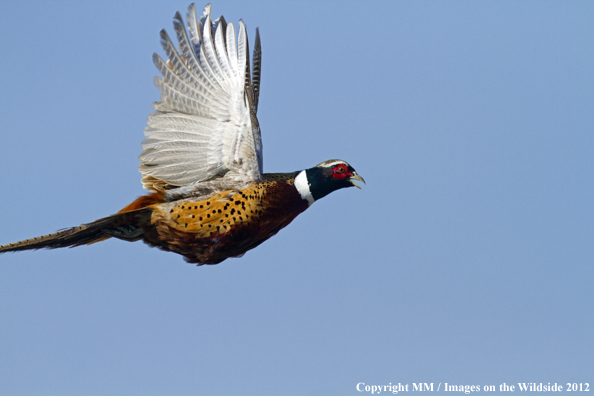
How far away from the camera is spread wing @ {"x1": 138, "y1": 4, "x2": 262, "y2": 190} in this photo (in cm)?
921

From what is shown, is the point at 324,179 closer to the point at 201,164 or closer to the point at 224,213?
the point at 224,213

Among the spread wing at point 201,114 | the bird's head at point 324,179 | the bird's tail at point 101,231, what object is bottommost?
the bird's tail at point 101,231

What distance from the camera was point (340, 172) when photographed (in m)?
9.70

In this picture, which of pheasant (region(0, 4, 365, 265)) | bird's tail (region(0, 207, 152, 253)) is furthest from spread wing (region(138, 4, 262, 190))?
bird's tail (region(0, 207, 152, 253))

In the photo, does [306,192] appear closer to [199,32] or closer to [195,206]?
[195,206]

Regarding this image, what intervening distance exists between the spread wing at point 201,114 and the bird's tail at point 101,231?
17.1 inches

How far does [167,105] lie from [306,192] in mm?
1934

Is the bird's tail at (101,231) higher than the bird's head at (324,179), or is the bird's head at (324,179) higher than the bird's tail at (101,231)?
the bird's head at (324,179)

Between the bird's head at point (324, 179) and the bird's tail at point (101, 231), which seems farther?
the bird's head at point (324, 179)

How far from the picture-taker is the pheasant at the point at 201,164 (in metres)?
9.16

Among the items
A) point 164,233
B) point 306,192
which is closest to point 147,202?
point 164,233

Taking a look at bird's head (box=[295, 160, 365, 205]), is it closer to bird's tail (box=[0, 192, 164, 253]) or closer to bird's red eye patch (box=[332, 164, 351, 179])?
bird's red eye patch (box=[332, 164, 351, 179])

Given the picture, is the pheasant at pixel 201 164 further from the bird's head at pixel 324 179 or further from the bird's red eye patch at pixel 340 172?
the bird's red eye patch at pixel 340 172

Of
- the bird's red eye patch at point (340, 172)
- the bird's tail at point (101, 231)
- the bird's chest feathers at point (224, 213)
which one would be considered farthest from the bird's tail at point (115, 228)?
the bird's red eye patch at point (340, 172)
